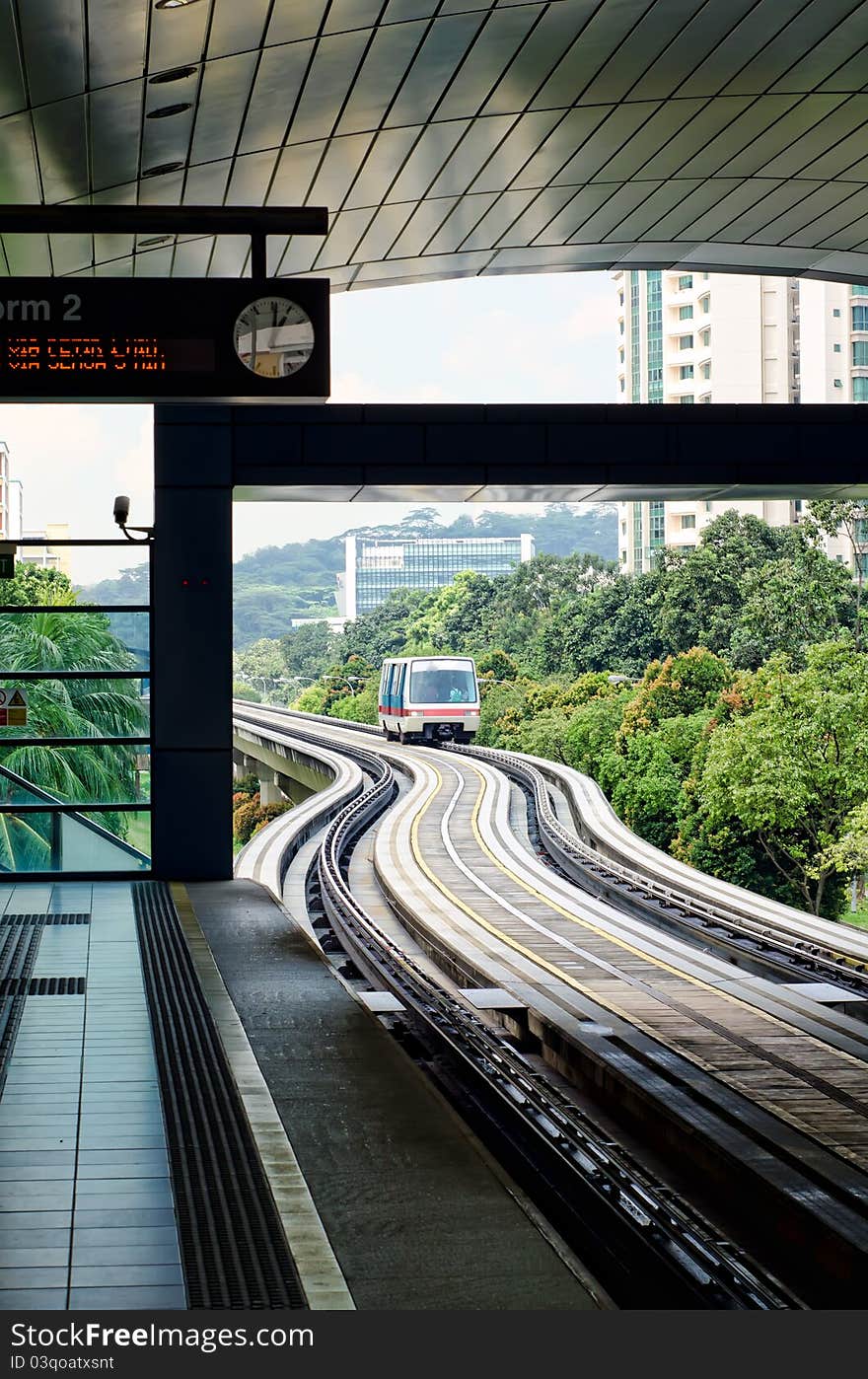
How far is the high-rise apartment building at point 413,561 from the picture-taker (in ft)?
462

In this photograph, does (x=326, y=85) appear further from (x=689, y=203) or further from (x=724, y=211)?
(x=724, y=211)

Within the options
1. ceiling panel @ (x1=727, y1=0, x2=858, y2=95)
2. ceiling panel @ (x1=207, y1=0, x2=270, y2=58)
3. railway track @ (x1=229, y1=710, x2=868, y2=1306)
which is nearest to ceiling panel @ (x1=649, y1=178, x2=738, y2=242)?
ceiling panel @ (x1=727, y1=0, x2=858, y2=95)

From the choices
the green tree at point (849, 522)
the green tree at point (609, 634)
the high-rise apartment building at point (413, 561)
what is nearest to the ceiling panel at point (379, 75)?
the green tree at point (849, 522)

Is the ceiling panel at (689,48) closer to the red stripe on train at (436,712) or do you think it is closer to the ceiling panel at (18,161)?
the ceiling panel at (18,161)

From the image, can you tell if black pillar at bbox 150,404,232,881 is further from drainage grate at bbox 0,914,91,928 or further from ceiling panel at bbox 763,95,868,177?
ceiling panel at bbox 763,95,868,177

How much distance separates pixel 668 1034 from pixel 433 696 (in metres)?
29.3

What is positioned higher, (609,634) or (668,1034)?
(609,634)

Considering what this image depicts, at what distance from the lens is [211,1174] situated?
465 cm

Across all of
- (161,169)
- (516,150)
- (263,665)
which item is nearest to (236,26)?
(161,169)

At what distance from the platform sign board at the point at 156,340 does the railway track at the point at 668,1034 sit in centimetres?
404

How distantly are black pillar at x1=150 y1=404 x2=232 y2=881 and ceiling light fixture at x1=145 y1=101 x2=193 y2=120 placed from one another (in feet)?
11.5

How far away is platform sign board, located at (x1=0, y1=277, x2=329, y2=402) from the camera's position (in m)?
6.20

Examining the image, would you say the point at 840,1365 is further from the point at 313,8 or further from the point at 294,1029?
the point at 313,8

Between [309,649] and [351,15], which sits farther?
[309,649]
